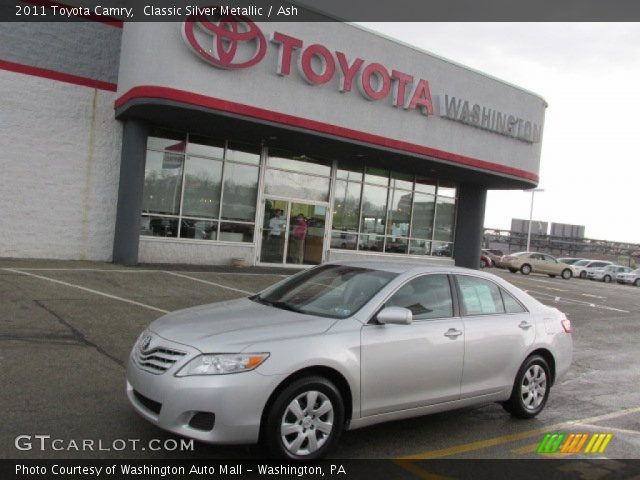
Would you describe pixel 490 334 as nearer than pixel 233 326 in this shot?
No

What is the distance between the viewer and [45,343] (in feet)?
22.8

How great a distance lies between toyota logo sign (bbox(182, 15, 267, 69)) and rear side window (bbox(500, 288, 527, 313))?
371 inches

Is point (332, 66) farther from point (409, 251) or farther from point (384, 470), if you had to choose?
point (384, 470)

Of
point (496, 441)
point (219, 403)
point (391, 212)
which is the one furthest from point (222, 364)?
point (391, 212)

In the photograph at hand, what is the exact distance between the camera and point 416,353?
4.89 metres

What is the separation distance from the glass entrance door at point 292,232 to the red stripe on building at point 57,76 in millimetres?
5253

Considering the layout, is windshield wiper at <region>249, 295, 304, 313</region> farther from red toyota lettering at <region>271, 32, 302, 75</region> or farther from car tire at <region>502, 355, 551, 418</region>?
red toyota lettering at <region>271, 32, 302, 75</region>

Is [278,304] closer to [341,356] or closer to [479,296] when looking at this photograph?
[341,356]

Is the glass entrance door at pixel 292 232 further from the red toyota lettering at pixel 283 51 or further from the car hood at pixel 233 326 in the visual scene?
the car hood at pixel 233 326

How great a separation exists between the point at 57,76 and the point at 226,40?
13.6 ft

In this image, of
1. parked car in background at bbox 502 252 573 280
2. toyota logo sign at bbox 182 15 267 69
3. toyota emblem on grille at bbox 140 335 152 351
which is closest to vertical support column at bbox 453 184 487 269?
toyota logo sign at bbox 182 15 267 69

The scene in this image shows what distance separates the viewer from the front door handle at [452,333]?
5168mm

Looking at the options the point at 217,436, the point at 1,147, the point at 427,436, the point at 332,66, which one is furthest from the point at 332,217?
the point at 217,436

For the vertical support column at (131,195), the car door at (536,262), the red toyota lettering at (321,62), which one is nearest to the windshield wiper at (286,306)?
the vertical support column at (131,195)
